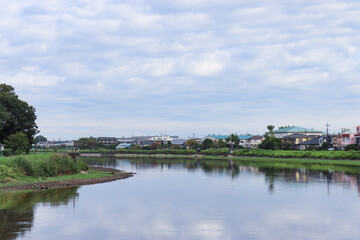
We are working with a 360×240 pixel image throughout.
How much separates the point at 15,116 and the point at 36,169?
94.2ft

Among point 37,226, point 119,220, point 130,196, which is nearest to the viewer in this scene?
point 37,226

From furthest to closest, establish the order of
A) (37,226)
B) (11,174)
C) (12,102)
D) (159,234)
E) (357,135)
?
1. (357,135)
2. (12,102)
3. (11,174)
4. (37,226)
5. (159,234)

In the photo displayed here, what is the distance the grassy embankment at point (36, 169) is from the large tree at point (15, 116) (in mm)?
20414

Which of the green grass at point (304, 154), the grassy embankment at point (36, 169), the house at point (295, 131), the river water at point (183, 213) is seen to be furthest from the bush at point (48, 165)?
the house at point (295, 131)

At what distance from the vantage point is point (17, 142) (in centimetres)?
6256

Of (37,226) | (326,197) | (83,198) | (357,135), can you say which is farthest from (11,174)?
(357,135)

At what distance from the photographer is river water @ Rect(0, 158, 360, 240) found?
20.0 m

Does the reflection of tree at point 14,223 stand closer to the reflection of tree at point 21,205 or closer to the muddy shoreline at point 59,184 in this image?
the reflection of tree at point 21,205

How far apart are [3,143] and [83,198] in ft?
136

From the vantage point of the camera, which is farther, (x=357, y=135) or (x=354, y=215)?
(x=357, y=135)

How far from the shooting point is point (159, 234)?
19766mm

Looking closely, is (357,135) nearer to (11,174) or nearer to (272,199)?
(272,199)

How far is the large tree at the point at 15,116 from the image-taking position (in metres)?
65.2

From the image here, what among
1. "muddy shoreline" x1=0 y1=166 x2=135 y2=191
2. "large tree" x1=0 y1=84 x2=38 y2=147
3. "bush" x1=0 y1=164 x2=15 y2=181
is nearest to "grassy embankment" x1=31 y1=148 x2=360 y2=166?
"muddy shoreline" x1=0 y1=166 x2=135 y2=191
